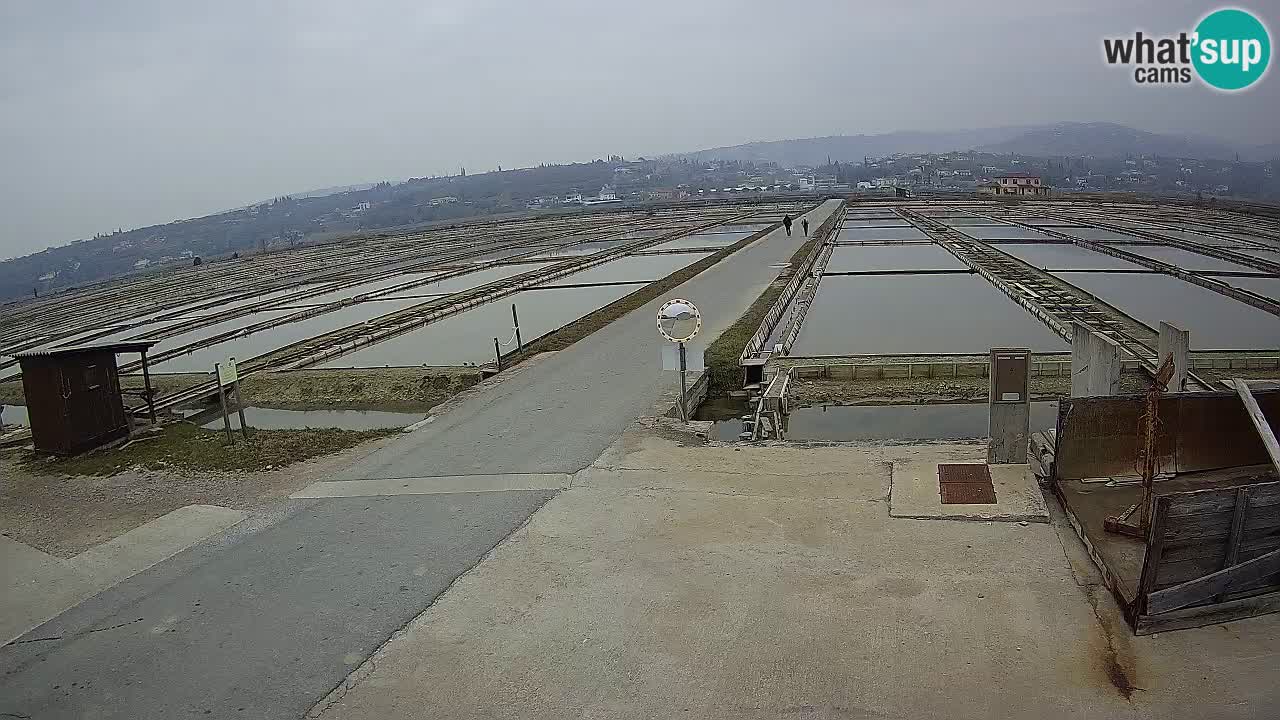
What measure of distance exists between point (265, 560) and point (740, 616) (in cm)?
388

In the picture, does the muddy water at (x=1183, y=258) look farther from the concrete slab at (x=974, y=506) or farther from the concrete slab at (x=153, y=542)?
the concrete slab at (x=153, y=542)

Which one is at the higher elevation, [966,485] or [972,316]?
[966,485]

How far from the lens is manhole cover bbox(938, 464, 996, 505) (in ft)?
21.7

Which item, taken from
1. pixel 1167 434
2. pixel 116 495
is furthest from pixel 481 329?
pixel 1167 434

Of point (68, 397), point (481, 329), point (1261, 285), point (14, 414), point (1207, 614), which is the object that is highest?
point (68, 397)

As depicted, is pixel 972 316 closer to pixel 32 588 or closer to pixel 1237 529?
pixel 1237 529

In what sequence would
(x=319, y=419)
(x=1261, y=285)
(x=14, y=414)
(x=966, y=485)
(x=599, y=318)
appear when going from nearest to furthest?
1. (x=966, y=485)
2. (x=319, y=419)
3. (x=14, y=414)
4. (x=599, y=318)
5. (x=1261, y=285)

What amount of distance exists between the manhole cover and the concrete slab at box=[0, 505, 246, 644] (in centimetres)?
634

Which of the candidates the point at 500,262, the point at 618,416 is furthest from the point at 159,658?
the point at 500,262

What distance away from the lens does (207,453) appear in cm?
1027

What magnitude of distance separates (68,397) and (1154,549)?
38.9 ft

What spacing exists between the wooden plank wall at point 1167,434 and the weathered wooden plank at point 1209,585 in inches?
73.3

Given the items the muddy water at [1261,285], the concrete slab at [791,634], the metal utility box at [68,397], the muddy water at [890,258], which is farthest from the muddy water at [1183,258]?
the metal utility box at [68,397]

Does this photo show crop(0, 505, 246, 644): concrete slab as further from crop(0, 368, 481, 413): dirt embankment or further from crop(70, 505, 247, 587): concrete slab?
crop(0, 368, 481, 413): dirt embankment
